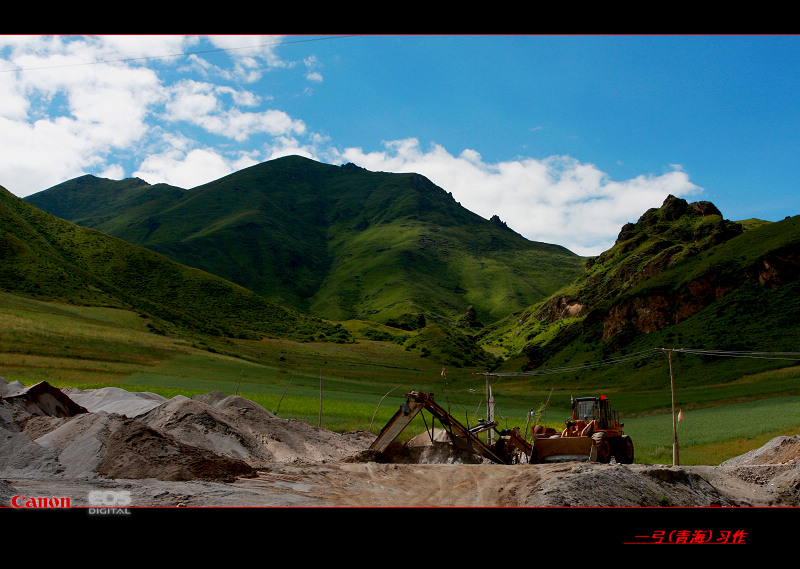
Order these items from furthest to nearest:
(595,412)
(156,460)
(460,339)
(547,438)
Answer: (460,339)
(595,412)
(547,438)
(156,460)

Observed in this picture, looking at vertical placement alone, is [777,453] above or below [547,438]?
below

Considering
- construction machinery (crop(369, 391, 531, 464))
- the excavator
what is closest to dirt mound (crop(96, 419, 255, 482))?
construction machinery (crop(369, 391, 531, 464))

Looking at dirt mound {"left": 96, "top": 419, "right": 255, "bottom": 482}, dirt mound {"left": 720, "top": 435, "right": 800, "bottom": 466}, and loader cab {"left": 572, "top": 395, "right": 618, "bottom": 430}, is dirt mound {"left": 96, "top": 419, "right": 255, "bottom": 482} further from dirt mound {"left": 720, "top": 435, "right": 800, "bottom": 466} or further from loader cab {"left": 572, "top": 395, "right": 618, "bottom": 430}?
dirt mound {"left": 720, "top": 435, "right": 800, "bottom": 466}

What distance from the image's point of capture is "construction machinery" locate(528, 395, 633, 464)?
20.4 metres

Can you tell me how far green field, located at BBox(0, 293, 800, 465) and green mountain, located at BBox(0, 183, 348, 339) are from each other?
938 centimetres

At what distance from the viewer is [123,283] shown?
5044 inches

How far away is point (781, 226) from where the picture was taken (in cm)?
10412

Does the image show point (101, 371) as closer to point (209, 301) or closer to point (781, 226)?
point (209, 301)

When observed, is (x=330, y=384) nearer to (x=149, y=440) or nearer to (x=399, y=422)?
(x=399, y=422)

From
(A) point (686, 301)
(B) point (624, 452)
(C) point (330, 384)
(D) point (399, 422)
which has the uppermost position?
(A) point (686, 301)

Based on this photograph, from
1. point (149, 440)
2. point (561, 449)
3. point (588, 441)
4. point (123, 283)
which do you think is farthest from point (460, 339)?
point (149, 440)

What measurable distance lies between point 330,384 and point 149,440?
54536mm

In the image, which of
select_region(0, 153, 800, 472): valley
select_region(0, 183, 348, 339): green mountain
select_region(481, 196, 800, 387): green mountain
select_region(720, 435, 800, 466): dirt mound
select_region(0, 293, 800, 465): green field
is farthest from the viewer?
select_region(0, 183, 348, 339): green mountain
